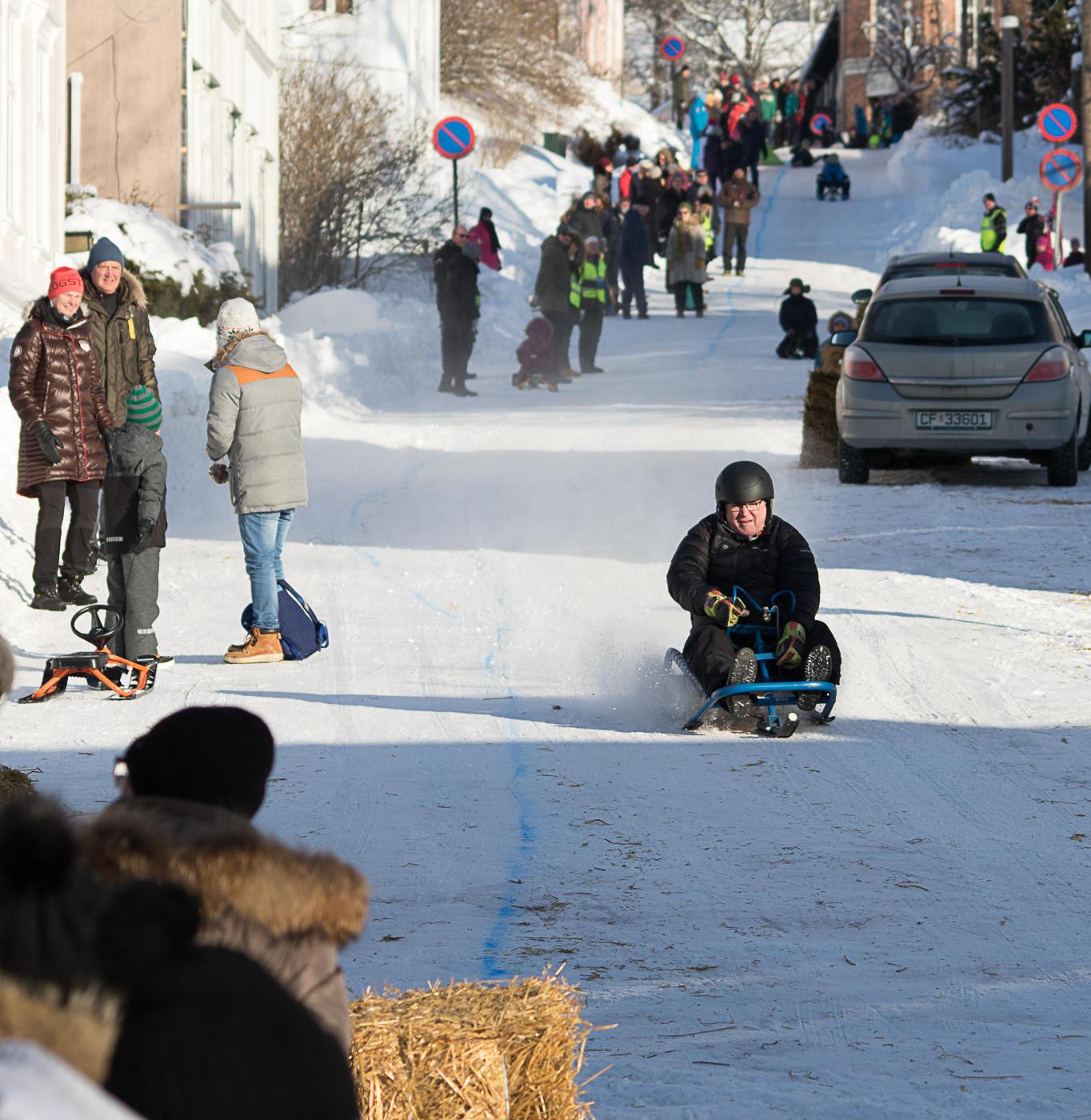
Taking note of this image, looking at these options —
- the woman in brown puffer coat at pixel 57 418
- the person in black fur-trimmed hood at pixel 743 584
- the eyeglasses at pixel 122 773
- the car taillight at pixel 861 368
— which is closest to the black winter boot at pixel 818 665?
the person in black fur-trimmed hood at pixel 743 584

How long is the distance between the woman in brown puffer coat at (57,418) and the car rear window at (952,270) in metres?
9.94

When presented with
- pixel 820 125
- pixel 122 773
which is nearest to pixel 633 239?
pixel 122 773

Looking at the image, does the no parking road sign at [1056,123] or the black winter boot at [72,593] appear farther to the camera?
the no parking road sign at [1056,123]

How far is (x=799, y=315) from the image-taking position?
25.5 metres

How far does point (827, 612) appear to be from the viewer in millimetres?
10617

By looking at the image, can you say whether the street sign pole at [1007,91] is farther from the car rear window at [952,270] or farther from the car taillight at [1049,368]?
the car taillight at [1049,368]

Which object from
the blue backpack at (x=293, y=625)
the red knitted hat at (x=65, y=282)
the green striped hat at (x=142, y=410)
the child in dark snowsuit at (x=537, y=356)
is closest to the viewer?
the green striped hat at (x=142, y=410)

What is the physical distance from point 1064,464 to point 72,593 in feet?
26.8

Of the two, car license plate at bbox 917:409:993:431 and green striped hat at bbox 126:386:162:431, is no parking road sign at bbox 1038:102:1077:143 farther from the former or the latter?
green striped hat at bbox 126:386:162:431

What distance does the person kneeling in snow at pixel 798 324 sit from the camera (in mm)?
25484

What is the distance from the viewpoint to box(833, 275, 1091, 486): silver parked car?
15.2 m

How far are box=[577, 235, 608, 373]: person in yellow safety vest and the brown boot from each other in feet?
46.9

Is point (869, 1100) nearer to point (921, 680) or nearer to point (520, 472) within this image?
point (921, 680)

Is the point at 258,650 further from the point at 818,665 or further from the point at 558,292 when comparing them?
the point at 558,292
